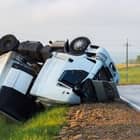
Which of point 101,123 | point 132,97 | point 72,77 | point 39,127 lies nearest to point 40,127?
point 39,127

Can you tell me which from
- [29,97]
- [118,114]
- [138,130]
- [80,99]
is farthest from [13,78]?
[138,130]

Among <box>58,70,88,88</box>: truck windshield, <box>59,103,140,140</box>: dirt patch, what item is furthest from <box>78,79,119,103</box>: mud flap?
<box>59,103,140,140</box>: dirt patch

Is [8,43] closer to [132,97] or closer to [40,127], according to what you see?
[40,127]

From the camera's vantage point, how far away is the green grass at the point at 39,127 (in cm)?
1182

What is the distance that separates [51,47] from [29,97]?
259 cm

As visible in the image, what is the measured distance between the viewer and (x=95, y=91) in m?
18.1

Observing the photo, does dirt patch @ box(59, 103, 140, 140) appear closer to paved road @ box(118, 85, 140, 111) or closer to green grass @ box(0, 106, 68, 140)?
green grass @ box(0, 106, 68, 140)

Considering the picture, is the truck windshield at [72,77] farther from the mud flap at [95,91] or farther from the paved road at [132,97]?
the paved road at [132,97]

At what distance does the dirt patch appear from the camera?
37.5ft

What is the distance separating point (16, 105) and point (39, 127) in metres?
3.91

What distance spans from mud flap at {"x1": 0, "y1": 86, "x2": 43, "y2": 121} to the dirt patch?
1.24 metres

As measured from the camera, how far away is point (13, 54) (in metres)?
19.0

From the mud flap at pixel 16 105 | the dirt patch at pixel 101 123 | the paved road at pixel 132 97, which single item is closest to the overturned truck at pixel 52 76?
the mud flap at pixel 16 105

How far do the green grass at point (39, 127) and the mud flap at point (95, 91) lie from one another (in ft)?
2.86
